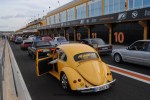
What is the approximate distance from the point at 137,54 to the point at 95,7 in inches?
1139

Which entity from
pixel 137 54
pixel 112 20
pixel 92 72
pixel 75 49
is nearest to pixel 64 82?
pixel 92 72

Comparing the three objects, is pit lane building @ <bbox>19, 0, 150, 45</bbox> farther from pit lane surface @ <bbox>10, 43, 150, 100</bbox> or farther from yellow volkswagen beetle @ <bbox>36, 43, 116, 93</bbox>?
yellow volkswagen beetle @ <bbox>36, 43, 116, 93</bbox>

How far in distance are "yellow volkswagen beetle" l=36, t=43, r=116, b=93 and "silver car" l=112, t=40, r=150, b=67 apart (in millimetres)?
3915

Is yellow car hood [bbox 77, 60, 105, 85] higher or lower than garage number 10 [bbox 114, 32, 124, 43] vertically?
lower

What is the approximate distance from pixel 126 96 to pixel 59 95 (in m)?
2.18

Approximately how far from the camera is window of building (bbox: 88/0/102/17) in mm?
38594

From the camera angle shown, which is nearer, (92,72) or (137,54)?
(92,72)

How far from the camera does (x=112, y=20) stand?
27.3m

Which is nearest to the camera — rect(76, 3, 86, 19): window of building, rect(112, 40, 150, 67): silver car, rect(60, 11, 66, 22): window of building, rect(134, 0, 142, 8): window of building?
rect(112, 40, 150, 67): silver car

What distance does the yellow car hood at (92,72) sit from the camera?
734 cm

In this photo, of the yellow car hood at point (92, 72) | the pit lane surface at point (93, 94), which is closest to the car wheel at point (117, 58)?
the pit lane surface at point (93, 94)

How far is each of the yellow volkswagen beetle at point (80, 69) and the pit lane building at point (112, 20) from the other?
565 inches

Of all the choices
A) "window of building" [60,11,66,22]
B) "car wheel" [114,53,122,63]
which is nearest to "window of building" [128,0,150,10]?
"car wheel" [114,53,122,63]

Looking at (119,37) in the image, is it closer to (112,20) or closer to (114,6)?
(112,20)
